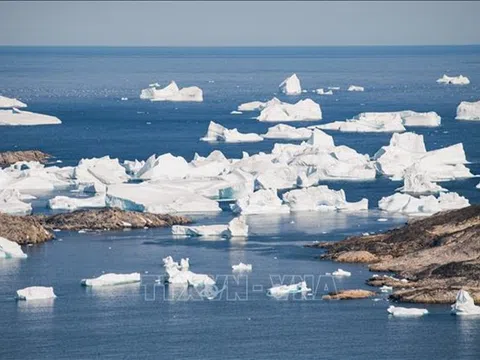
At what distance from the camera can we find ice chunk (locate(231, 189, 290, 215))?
52781 mm

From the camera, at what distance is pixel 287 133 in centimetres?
8012

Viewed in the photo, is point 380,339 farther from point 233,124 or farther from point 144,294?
point 233,124

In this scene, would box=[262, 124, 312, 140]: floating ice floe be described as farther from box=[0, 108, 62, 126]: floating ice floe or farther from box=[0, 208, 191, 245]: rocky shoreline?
box=[0, 208, 191, 245]: rocky shoreline

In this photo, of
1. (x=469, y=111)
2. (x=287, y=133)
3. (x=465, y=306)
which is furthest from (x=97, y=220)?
(x=469, y=111)

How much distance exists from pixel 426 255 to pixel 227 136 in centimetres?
3860

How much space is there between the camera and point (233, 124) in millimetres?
92062

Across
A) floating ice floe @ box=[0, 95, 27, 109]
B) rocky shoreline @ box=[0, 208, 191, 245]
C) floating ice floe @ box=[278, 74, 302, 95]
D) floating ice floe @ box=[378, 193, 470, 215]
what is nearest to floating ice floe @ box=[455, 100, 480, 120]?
floating ice floe @ box=[278, 74, 302, 95]

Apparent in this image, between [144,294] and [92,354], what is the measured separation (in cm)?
635

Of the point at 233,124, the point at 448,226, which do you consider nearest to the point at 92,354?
the point at 448,226

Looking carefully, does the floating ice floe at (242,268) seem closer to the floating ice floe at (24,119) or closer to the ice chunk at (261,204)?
the ice chunk at (261,204)

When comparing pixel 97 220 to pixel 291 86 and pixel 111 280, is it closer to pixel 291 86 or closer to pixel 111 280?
pixel 111 280

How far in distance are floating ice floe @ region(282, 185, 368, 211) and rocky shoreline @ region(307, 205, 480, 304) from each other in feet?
27.4

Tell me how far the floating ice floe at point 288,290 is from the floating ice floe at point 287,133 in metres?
40.6

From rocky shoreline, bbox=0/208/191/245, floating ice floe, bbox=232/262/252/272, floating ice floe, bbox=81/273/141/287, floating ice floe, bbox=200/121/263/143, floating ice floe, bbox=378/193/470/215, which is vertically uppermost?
floating ice floe, bbox=200/121/263/143
